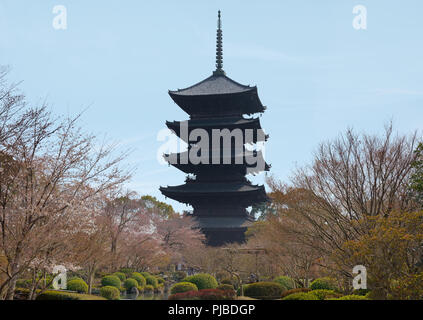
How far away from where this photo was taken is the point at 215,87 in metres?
40.9

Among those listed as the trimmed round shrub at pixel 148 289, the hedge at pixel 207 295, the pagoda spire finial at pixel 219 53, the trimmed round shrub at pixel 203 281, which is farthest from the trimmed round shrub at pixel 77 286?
the pagoda spire finial at pixel 219 53

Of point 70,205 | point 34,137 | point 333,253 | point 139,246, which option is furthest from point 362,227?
point 139,246

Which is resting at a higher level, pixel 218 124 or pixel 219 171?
pixel 218 124

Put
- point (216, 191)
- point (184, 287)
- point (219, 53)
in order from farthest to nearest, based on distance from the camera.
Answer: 1. point (219, 53)
2. point (216, 191)
3. point (184, 287)

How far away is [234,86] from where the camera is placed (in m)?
40.7

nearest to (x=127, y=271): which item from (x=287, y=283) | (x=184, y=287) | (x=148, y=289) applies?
(x=148, y=289)

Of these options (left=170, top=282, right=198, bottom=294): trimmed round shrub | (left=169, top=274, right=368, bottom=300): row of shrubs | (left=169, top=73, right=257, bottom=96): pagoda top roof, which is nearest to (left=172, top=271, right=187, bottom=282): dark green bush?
(left=169, top=274, right=368, bottom=300): row of shrubs

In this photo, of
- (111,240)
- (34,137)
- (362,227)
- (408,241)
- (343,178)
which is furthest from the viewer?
(111,240)

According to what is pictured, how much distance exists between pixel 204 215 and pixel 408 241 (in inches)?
1086

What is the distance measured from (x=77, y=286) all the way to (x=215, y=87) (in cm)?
2388

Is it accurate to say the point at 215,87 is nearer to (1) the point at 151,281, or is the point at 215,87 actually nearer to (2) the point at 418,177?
(1) the point at 151,281

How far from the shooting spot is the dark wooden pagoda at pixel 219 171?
123 ft

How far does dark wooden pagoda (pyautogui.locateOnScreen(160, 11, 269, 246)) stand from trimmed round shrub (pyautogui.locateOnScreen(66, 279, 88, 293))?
15.1 meters
